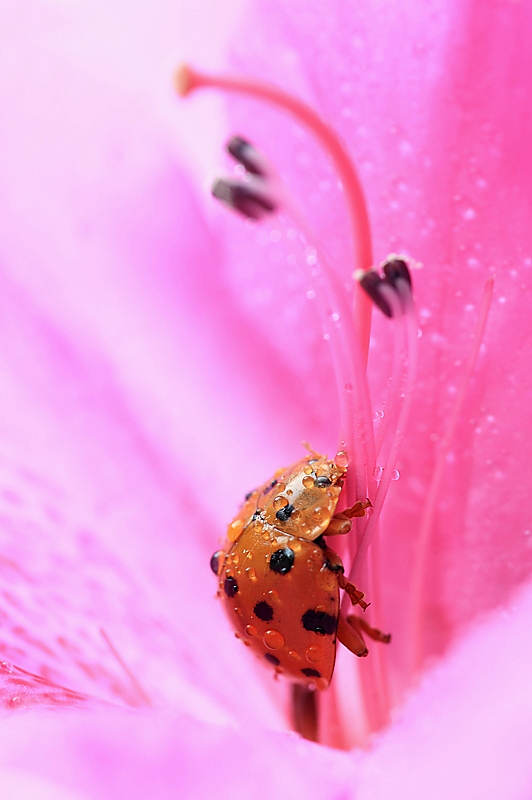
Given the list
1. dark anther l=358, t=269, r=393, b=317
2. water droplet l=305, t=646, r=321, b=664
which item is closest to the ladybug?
water droplet l=305, t=646, r=321, b=664

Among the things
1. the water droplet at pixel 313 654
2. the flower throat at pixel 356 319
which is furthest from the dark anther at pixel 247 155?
the water droplet at pixel 313 654

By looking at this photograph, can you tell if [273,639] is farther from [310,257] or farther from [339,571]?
[310,257]

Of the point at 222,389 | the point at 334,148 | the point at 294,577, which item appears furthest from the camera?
the point at 222,389

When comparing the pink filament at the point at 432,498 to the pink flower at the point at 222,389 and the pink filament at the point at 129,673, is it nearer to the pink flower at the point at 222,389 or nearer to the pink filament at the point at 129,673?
the pink flower at the point at 222,389

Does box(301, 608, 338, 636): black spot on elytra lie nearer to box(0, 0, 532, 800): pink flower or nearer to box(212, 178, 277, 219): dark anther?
box(0, 0, 532, 800): pink flower

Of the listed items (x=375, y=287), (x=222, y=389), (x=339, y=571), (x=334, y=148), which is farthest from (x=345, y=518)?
(x=222, y=389)
